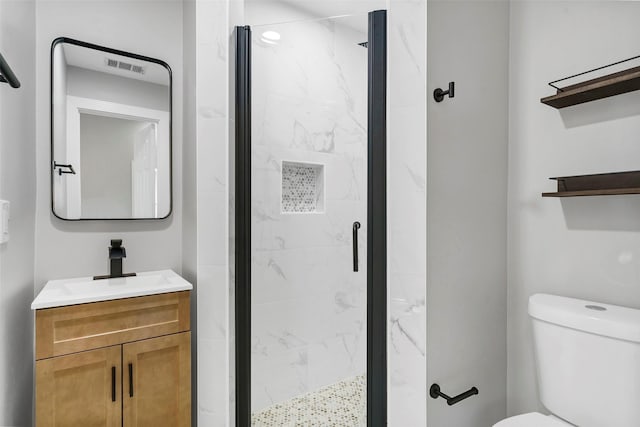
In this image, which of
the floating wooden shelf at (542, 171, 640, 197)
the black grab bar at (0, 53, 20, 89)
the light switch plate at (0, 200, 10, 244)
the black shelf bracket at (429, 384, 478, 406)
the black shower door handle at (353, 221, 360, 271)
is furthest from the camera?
the black shower door handle at (353, 221, 360, 271)

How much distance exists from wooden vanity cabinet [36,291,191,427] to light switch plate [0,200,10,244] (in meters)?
0.30

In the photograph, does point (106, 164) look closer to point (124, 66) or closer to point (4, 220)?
point (124, 66)

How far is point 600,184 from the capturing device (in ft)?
4.27

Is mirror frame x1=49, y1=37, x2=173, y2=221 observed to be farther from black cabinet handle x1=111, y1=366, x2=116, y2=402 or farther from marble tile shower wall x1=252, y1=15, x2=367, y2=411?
black cabinet handle x1=111, y1=366, x2=116, y2=402

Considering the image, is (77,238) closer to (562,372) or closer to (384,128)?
(384,128)

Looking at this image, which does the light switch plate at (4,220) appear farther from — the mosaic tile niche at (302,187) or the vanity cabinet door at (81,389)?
the mosaic tile niche at (302,187)

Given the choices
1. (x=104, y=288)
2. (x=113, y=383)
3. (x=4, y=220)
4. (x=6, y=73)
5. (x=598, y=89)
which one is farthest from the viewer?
(x=104, y=288)

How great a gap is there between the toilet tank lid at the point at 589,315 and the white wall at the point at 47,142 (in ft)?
5.80

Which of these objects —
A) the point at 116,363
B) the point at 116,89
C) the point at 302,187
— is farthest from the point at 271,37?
the point at 116,363

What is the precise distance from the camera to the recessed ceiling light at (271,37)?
1641mm

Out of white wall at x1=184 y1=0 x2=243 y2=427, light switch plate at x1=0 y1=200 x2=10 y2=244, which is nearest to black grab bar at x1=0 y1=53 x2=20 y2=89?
light switch plate at x1=0 y1=200 x2=10 y2=244

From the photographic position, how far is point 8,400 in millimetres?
1270

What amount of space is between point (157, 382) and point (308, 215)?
0.99 m

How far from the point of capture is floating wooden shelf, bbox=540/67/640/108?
119cm
